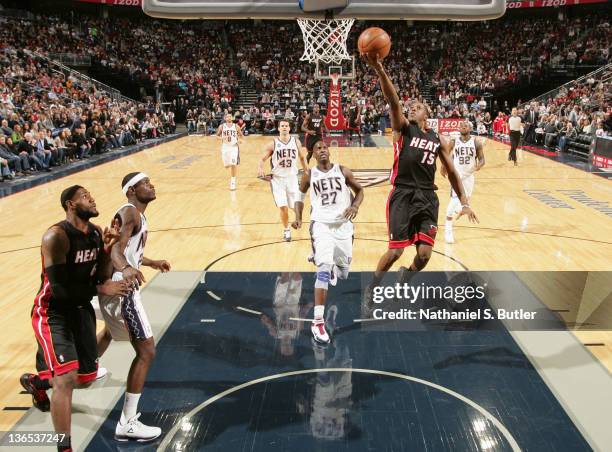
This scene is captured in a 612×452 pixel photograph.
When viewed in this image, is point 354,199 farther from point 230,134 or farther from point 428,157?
point 230,134

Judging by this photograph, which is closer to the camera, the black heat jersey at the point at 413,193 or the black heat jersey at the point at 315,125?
the black heat jersey at the point at 413,193

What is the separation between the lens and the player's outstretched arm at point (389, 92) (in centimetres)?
478

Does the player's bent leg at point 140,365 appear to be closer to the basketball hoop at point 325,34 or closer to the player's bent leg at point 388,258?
the player's bent leg at point 388,258

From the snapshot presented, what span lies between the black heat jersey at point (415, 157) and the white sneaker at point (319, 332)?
150 cm

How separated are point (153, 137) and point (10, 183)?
12.0m

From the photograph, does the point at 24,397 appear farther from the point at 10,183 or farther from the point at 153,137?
the point at 153,137

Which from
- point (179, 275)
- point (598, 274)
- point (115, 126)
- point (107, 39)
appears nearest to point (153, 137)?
point (115, 126)

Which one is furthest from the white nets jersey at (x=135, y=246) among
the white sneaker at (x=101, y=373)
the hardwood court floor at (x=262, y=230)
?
the hardwood court floor at (x=262, y=230)

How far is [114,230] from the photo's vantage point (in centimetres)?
373

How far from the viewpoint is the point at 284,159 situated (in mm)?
8398

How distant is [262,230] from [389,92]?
486cm

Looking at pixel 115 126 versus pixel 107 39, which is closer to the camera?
pixel 115 126

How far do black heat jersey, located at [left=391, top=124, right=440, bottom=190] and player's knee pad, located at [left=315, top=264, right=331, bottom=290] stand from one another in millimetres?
1069

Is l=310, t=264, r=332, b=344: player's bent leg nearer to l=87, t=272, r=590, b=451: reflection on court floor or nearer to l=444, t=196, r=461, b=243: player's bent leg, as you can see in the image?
l=87, t=272, r=590, b=451: reflection on court floor
